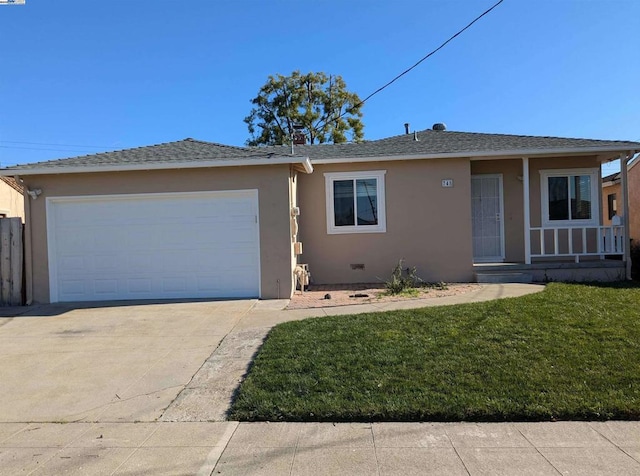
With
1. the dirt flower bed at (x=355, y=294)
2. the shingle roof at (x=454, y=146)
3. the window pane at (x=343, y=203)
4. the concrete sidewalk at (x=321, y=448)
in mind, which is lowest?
the concrete sidewalk at (x=321, y=448)

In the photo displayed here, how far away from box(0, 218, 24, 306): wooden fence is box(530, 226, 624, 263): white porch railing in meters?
12.3

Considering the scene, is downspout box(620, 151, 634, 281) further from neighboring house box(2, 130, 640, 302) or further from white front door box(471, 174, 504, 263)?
white front door box(471, 174, 504, 263)

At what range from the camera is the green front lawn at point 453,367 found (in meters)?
4.29

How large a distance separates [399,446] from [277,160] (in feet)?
23.6

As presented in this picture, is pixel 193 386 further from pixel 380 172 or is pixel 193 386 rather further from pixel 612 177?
pixel 612 177

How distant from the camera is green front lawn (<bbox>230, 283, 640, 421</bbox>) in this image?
14.1 feet

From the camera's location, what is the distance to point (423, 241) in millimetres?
11812

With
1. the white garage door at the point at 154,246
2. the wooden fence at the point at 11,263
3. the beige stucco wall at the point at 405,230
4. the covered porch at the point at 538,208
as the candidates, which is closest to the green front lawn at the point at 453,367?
the white garage door at the point at 154,246

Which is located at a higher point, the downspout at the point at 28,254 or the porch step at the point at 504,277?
the downspout at the point at 28,254

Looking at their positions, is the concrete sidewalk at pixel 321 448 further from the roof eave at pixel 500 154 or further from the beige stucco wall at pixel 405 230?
the roof eave at pixel 500 154

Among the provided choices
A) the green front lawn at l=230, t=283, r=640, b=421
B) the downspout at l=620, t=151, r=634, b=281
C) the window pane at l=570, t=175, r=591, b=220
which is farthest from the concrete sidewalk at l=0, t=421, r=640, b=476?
the window pane at l=570, t=175, r=591, b=220

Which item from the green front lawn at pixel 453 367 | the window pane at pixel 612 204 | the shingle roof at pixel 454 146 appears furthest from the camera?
the window pane at pixel 612 204

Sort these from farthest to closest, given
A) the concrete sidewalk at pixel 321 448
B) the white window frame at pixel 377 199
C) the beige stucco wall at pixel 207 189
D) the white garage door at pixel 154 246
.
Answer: the white window frame at pixel 377 199, the white garage door at pixel 154 246, the beige stucco wall at pixel 207 189, the concrete sidewalk at pixel 321 448

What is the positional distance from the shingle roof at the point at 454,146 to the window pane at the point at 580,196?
1070 millimetres
